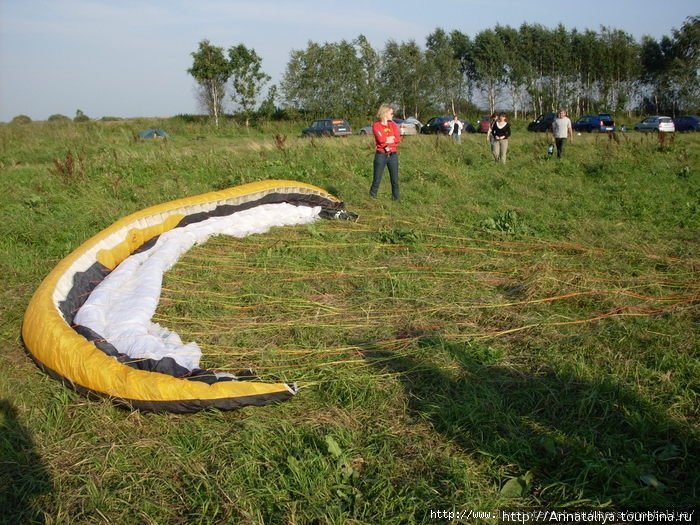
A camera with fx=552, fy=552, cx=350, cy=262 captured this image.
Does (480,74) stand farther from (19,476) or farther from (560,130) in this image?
(19,476)

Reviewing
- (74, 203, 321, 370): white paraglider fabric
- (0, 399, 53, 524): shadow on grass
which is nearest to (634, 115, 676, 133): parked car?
(74, 203, 321, 370): white paraglider fabric

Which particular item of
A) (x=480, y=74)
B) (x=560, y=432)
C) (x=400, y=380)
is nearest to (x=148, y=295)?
(x=400, y=380)

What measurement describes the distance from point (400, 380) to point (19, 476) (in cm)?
197

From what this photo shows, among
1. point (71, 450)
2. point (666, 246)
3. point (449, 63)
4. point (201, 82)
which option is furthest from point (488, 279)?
point (449, 63)

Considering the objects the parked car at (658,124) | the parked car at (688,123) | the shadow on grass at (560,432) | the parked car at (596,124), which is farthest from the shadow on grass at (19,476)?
the parked car at (688,123)

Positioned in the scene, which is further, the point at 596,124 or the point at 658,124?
the point at 596,124

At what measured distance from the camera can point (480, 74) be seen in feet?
141

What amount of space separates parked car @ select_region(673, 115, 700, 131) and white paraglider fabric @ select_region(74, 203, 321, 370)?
2850cm

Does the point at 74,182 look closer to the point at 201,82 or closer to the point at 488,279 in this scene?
the point at 488,279

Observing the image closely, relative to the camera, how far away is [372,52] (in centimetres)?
3712

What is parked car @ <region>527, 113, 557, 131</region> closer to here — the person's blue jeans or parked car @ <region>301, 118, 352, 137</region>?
parked car @ <region>301, 118, 352, 137</region>

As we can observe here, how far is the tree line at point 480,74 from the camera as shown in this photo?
32.8m

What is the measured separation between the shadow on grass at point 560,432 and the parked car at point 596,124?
27257mm

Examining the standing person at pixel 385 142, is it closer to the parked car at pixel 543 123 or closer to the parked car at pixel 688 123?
the parked car at pixel 543 123
